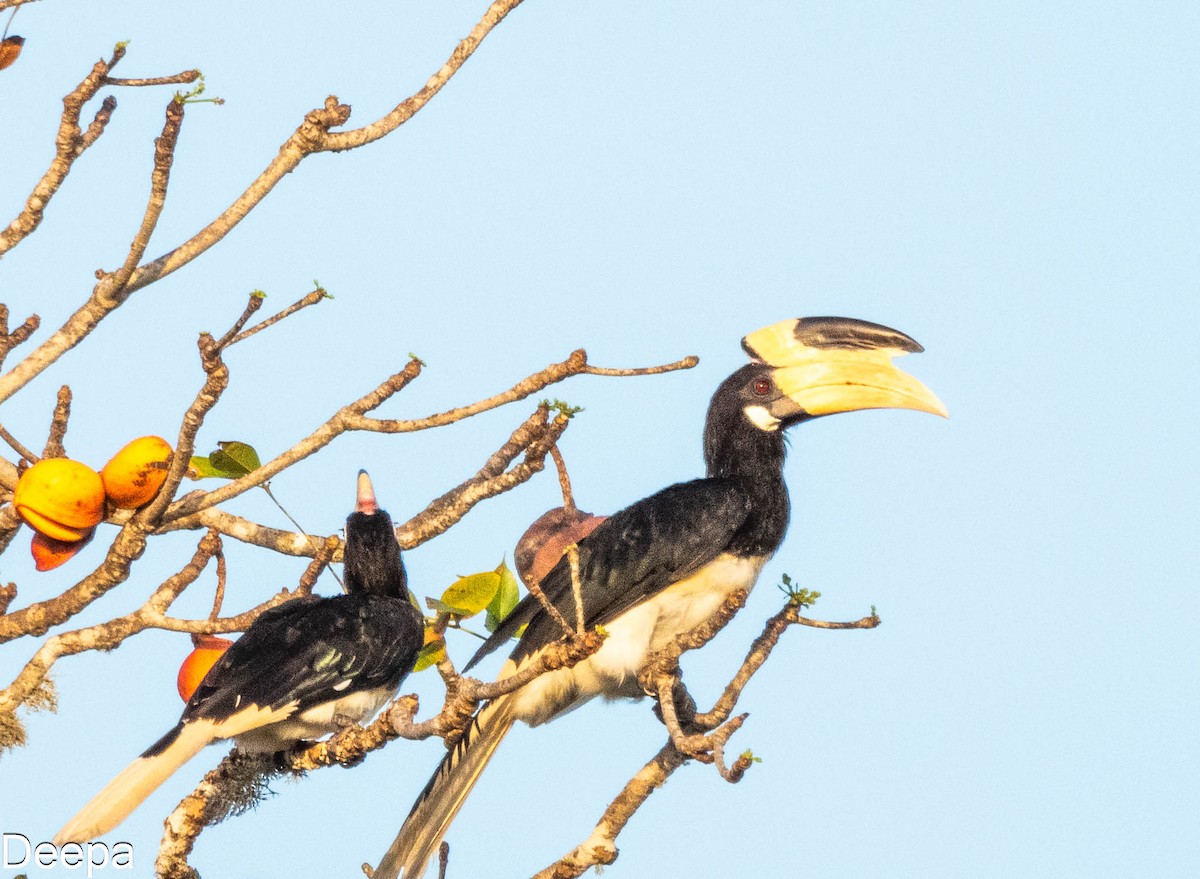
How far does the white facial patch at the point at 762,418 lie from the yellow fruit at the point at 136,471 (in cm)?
239

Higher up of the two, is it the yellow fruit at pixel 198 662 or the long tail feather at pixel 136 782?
the yellow fruit at pixel 198 662

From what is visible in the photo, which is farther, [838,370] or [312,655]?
[838,370]

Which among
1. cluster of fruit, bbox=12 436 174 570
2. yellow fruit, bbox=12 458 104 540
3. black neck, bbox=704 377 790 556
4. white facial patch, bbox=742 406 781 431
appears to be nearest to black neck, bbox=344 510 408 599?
cluster of fruit, bbox=12 436 174 570

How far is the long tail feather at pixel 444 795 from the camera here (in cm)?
553

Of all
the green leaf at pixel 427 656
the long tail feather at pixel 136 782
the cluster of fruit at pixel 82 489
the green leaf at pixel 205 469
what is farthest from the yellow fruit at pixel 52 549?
the green leaf at pixel 427 656

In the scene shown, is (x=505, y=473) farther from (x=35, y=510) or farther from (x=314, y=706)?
(x=35, y=510)

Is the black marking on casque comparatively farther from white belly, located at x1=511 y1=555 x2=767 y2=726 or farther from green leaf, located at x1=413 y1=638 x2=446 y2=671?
green leaf, located at x1=413 y1=638 x2=446 y2=671

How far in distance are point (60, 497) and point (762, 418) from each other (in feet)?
9.04

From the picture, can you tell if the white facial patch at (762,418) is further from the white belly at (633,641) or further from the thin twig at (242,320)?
the thin twig at (242,320)

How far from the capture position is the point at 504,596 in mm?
5309

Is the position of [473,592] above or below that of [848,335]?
below

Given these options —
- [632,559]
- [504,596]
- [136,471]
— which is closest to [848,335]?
[632,559]

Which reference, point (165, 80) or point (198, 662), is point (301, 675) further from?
point (165, 80)

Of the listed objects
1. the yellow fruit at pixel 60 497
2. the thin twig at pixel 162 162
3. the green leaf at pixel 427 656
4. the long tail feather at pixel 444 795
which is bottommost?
the long tail feather at pixel 444 795
